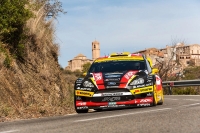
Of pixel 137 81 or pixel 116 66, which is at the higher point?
pixel 116 66

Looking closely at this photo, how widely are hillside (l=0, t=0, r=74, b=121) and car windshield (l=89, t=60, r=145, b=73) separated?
5.30 ft

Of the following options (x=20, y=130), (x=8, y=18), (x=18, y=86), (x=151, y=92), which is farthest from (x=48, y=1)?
(x=20, y=130)

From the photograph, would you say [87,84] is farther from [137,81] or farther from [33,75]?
[33,75]

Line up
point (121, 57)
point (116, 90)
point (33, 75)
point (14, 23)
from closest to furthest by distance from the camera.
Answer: point (116, 90) → point (121, 57) → point (14, 23) → point (33, 75)

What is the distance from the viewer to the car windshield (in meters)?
11.9

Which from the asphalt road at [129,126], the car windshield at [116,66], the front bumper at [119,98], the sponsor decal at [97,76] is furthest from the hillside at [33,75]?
the asphalt road at [129,126]

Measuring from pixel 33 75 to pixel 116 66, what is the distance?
4175mm

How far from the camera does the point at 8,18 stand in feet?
44.6

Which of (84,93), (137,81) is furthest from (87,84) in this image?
(137,81)

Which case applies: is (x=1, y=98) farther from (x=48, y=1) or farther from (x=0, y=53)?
(x=48, y=1)

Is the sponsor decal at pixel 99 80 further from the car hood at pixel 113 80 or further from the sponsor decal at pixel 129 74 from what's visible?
the sponsor decal at pixel 129 74

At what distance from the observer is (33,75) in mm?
15133

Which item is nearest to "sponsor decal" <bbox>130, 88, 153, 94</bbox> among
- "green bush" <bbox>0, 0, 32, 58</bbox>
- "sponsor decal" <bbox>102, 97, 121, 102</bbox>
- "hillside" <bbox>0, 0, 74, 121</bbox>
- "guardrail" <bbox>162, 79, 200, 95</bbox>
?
"sponsor decal" <bbox>102, 97, 121, 102</bbox>

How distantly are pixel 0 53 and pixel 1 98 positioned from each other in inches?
82.2
